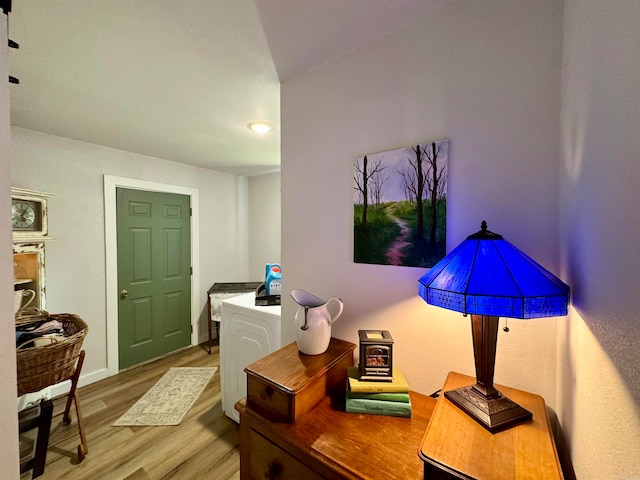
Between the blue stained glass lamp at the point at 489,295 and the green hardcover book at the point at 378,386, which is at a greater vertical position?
the blue stained glass lamp at the point at 489,295

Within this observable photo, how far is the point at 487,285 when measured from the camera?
619mm

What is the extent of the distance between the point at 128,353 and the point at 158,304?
1.76ft

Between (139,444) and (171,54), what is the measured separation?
238cm

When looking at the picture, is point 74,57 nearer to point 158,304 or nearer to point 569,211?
point 569,211

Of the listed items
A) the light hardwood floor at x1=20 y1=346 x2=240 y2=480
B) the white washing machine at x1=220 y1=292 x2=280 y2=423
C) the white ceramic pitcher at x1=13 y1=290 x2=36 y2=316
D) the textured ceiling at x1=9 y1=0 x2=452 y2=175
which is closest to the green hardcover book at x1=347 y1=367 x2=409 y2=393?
the white washing machine at x1=220 y1=292 x2=280 y2=423

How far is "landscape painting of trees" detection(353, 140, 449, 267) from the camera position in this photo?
1.00 meters

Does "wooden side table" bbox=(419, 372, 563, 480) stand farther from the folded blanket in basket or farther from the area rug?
the area rug

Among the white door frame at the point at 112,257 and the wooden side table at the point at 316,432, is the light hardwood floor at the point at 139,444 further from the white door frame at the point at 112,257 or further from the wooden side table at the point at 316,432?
the wooden side table at the point at 316,432

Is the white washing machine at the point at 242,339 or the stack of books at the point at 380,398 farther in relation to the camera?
the white washing machine at the point at 242,339

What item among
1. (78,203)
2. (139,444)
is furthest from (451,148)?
(78,203)

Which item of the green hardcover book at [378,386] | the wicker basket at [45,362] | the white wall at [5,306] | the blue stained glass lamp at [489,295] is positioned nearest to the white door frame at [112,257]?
the wicker basket at [45,362]

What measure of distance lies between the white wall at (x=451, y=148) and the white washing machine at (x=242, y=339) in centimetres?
24

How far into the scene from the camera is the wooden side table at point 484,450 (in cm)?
55

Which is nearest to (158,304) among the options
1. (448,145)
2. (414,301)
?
(414,301)
